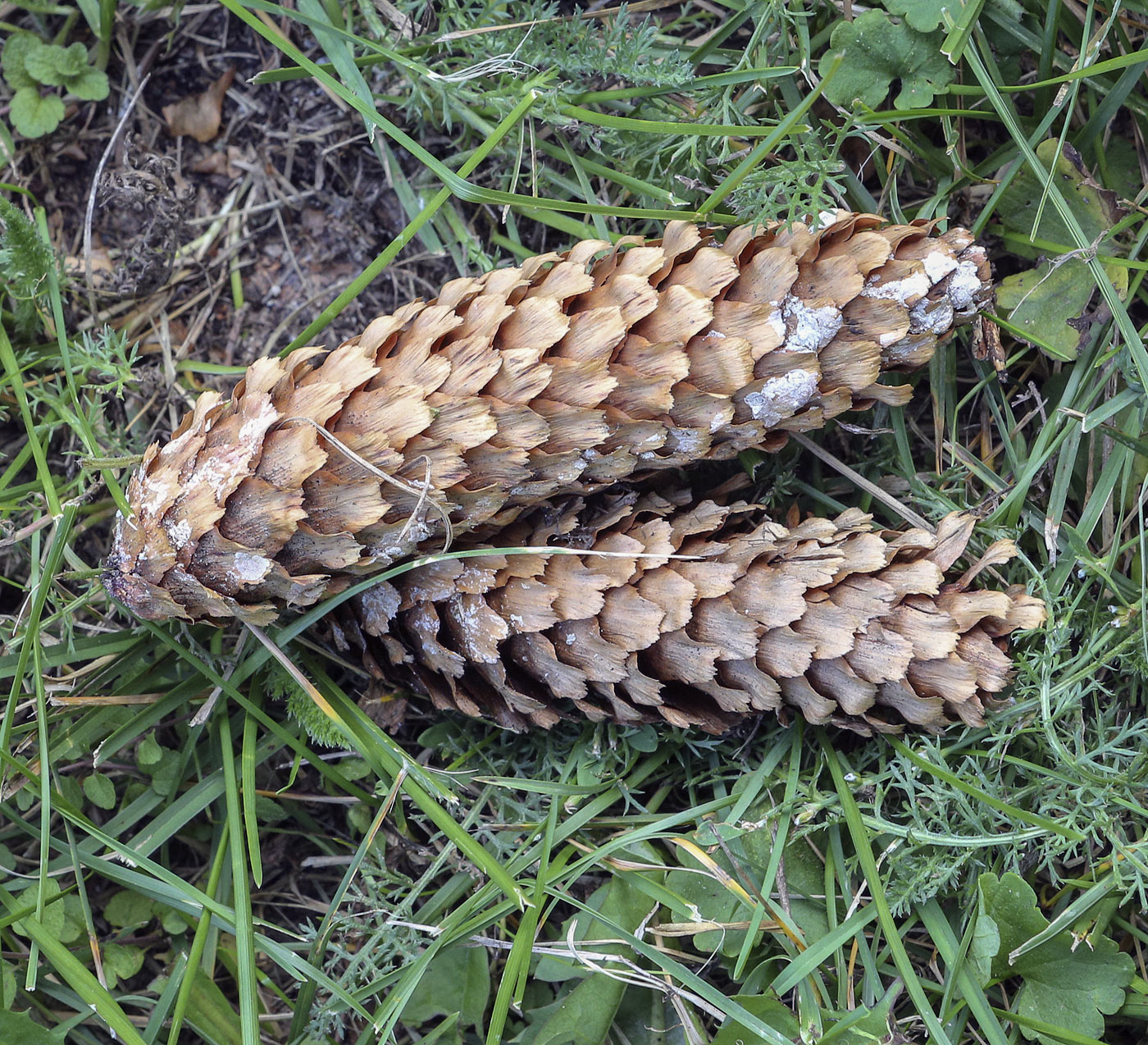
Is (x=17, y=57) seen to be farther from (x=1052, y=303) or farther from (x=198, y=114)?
(x=1052, y=303)

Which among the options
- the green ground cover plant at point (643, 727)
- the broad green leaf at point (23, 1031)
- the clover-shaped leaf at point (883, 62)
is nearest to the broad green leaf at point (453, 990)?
the green ground cover plant at point (643, 727)

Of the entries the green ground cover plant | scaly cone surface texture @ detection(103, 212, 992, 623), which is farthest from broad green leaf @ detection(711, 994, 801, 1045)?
scaly cone surface texture @ detection(103, 212, 992, 623)

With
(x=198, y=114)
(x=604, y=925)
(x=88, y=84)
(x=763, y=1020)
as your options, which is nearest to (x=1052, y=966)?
(x=763, y=1020)

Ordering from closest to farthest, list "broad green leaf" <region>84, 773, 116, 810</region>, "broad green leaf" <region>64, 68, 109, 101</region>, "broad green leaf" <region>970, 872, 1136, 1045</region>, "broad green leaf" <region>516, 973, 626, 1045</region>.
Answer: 1. "broad green leaf" <region>970, 872, 1136, 1045</region>
2. "broad green leaf" <region>516, 973, 626, 1045</region>
3. "broad green leaf" <region>84, 773, 116, 810</region>
4. "broad green leaf" <region>64, 68, 109, 101</region>

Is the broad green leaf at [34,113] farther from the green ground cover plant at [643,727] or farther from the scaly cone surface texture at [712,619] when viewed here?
the scaly cone surface texture at [712,619]

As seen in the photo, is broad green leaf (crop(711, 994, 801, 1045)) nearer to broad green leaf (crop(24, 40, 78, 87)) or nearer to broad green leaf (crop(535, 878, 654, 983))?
broad green leaf (crop(535, 878, 654, 983))

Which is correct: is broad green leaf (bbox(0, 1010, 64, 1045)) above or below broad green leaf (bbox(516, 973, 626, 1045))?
above
